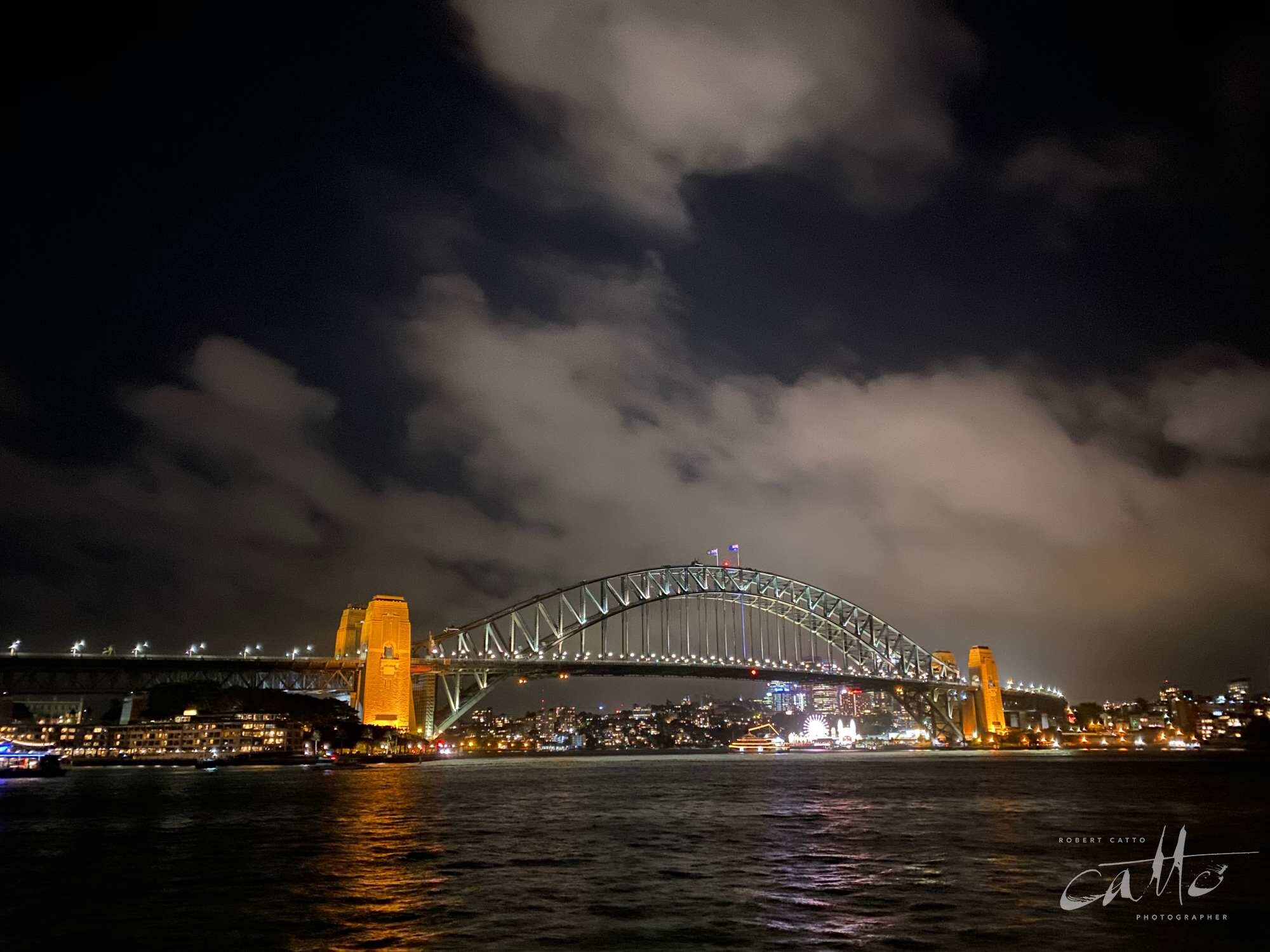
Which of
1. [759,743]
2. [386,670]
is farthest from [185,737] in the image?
[759,743]

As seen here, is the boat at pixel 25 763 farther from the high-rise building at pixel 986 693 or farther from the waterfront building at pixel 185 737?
the high-rise building at pixel 986 693

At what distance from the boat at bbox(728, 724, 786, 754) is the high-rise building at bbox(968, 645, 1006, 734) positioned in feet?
105

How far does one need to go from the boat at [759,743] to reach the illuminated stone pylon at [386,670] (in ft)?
252

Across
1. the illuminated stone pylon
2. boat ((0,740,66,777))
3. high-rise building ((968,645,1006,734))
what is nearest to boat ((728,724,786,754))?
high-rise building ((968,645,1006,734))

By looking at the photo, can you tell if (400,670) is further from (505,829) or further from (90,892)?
(90,892)

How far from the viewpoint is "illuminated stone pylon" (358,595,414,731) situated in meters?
81.7

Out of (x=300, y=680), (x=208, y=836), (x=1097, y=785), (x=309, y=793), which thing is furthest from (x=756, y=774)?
(x=300, y=680)

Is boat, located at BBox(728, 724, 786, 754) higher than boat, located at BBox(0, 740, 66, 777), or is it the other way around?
boat, located at BBox(0, 740, 66, 777)

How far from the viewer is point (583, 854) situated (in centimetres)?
1939

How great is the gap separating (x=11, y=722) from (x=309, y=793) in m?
84.6

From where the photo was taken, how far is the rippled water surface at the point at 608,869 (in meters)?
12.0

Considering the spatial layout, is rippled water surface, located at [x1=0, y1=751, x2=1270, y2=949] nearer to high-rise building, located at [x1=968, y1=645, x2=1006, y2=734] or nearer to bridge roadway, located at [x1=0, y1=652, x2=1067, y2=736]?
bridge roadway, located at [x1=0, y1=652, x2=1067, y2=736]

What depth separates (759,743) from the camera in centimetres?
15475

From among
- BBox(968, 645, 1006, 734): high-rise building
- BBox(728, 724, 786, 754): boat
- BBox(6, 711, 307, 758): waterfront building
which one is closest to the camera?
BBox(6, 711, 307, 758): waterfront building
